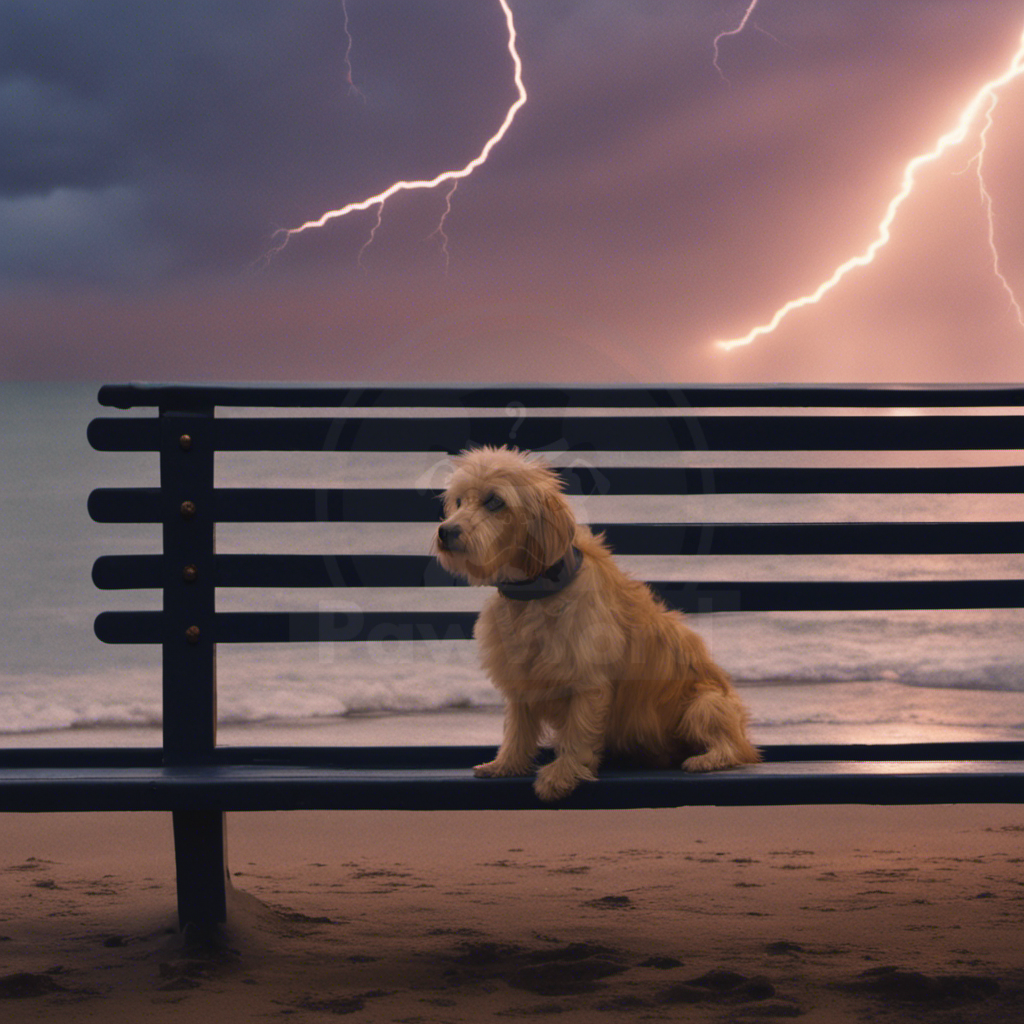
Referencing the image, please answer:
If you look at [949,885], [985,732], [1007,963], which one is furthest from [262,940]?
[985,732]

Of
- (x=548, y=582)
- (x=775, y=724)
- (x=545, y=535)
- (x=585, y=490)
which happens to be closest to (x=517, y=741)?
(x=548, y=582)

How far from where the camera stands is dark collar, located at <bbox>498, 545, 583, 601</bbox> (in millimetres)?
2814

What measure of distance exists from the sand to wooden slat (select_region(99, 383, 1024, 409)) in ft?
5.31

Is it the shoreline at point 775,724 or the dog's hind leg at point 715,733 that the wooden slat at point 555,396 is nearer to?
the dog's hind leg at point 715,733

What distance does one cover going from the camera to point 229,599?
1381cm

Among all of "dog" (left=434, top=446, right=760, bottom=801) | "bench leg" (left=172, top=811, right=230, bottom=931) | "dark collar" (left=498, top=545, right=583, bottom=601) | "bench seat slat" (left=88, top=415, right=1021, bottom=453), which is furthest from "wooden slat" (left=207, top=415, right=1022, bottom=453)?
"bench leg" (left=172, top=811, right=230, bottom=931)

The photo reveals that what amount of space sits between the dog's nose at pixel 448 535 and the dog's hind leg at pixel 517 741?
51 cm

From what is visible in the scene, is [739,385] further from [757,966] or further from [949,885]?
[949,885]

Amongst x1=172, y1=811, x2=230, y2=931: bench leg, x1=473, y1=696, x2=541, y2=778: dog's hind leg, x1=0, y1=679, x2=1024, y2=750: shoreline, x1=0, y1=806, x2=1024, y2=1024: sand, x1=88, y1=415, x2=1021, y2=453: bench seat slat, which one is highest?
x1=88, y1=415, x2=1021, y2=453: bench seat slat

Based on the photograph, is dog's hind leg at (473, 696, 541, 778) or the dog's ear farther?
dog's hind leg at (473, 696, 541, 778)

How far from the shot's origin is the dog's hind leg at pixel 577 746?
2.76 metres

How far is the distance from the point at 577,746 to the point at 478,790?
28cm

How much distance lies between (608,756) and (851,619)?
33.3ft

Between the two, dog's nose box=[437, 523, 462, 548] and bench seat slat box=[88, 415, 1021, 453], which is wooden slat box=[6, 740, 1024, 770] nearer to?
dog's nose box=[437, 523, 462, 548]
